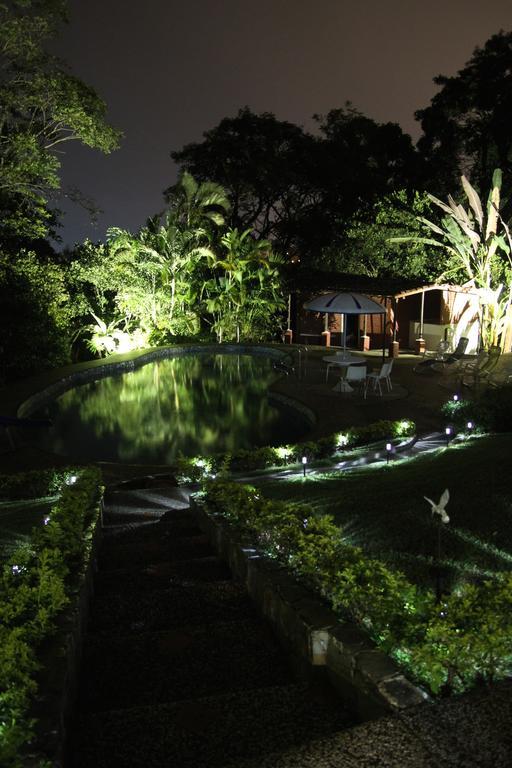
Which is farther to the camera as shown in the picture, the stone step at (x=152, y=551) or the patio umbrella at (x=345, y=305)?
the patio umbrella at (x=345, y=305)

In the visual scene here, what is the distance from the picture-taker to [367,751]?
2518 millimetres

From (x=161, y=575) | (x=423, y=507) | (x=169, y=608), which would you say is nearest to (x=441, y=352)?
(x=423, y=507)

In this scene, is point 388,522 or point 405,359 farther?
point 405,359

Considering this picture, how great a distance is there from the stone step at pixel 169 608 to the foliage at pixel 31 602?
34 cm

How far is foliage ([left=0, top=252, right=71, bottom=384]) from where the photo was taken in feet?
56.3

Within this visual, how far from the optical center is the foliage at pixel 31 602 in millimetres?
2604

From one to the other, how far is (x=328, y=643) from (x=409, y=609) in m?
0.46

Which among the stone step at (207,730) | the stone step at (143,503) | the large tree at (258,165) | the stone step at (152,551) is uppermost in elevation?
the large tree at (258,165)

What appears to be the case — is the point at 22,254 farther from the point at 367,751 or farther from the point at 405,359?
the point at 367,751

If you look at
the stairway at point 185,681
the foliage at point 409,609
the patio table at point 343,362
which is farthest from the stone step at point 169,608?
the patio table at point 343,362

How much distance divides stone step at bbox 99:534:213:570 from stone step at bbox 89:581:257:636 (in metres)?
0.98

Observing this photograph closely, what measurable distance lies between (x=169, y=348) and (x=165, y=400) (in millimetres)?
6507

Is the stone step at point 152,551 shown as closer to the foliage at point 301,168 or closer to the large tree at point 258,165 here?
the foliage at point 301,168

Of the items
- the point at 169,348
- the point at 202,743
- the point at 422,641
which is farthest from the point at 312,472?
the point at 169,348
